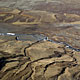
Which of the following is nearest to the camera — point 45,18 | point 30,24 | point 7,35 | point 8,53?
point 8,53

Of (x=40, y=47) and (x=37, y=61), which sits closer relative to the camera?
(x=37, y=61)

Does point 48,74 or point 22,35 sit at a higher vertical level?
point 48,74

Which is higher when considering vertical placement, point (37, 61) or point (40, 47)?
point (37, 61)

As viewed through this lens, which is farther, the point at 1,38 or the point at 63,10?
the point at 63,10

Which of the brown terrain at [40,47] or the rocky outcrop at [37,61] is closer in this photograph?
the rocky outcrop at [37,61]

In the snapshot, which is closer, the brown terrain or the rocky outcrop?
the rocky outcrop

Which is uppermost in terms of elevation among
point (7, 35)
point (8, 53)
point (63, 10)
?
point (8, 53)

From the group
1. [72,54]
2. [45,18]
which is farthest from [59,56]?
[45,18]

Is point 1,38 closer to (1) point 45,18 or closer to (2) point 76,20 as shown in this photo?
(1) point 45,18
